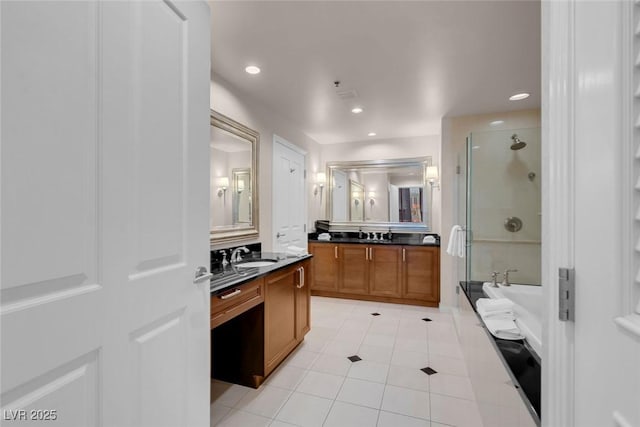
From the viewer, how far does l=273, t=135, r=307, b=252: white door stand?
11.4ft

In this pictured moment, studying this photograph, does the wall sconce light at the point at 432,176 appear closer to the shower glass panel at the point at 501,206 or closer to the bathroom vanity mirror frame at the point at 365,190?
the bathroom vanity mirror frame at the point at 365,190

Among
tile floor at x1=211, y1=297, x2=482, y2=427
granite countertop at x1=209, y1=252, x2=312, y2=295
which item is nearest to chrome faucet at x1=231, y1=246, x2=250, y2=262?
granite countertop at x1=209, y1=252, x2=312, y2=295

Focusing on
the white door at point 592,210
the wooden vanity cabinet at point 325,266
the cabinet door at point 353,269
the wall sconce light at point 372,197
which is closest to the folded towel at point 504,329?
the white door at point 592,210

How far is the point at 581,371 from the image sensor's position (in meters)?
0.59

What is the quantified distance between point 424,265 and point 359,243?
93cm

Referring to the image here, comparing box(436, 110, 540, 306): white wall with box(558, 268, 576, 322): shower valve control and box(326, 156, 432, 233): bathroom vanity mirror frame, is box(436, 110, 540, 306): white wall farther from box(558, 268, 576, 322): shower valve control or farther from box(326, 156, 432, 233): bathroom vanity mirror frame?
box(558, 268, 576, 322): shower valve control

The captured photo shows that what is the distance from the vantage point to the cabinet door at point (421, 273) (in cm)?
388

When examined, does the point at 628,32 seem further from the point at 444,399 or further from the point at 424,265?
the point at 424,265

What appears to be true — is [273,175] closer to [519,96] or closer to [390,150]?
[390,150]

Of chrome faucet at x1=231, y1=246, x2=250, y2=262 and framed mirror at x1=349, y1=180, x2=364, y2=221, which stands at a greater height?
framed mirror at x1=349, y1=180, x2=364, y2=221

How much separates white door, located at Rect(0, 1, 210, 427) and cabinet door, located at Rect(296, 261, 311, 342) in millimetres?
1458

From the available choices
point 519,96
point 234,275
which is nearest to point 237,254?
point 234,275

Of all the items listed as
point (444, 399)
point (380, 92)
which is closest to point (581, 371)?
point (444, 399)

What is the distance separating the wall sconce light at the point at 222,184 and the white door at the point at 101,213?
58.4 inches
